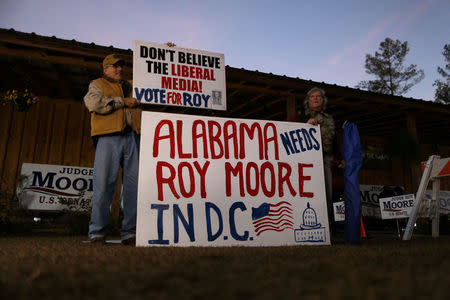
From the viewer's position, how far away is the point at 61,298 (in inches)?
37.9

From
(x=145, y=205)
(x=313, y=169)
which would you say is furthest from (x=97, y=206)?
(x=313, y=169)

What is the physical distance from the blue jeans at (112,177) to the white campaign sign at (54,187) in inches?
187

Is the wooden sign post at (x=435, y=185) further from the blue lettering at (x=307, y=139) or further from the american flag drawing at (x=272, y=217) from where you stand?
the american flag drawing at (x=272, y=217)

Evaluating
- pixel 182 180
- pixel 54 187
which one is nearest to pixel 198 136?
pixel 182 180

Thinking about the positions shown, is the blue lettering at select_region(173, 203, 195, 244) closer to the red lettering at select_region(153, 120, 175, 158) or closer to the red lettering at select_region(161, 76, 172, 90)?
the red lettering at select_region(153, 120, 175, 158)

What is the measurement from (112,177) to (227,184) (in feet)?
3.77

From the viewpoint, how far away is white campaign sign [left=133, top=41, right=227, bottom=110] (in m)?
3.45

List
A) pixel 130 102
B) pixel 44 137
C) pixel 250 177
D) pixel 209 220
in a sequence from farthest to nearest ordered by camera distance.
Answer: pixel 44 137 → pixel 130 102 → pixel 250 177 → pixel 209 220

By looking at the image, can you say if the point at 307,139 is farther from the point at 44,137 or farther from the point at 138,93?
the point at 44,137

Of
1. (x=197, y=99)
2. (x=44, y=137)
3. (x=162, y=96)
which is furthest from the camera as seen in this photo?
(x=44, y=137)

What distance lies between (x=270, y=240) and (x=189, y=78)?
1.95 metres

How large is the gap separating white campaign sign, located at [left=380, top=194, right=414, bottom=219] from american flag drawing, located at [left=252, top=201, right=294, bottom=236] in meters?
2.57

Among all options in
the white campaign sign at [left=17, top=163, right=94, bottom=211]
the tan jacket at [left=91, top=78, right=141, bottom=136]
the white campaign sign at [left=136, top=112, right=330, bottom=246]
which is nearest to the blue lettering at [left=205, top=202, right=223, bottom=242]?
the white campaign sign at [left=136, top=112, right=330, bottom=246]

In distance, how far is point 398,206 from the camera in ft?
15.9
